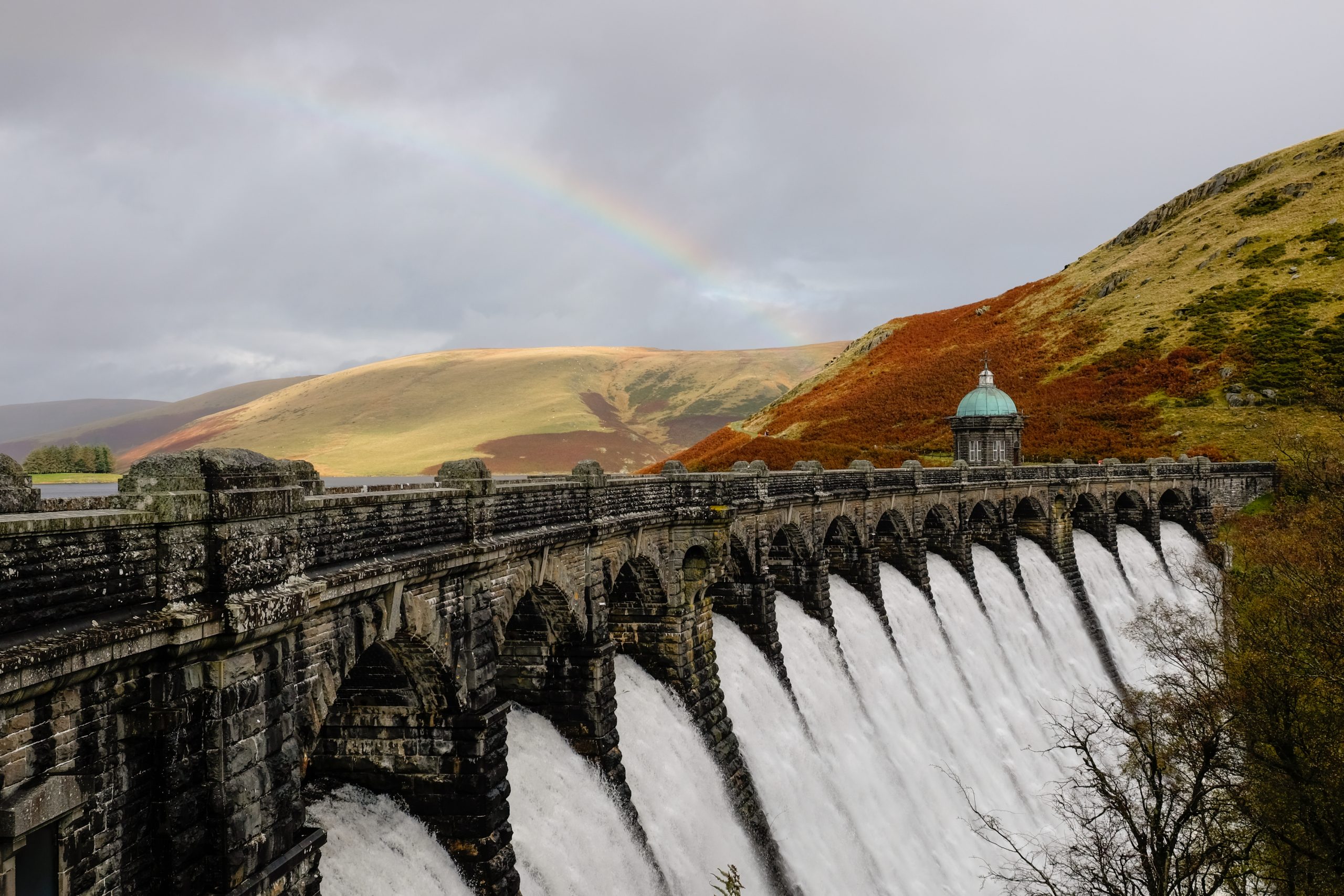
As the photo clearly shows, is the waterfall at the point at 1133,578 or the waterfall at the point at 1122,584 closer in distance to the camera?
the waterfall at the point at 1122,584

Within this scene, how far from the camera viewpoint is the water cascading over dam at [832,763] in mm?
15992

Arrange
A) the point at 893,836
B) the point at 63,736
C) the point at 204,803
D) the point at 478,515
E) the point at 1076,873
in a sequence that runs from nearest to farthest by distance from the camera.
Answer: the point at 63,736 < the point at 204,803 < the point at 478,515 < the point at 1076,873 < the point at 893,836

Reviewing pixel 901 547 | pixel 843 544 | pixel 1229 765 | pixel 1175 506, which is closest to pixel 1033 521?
pixel 901 547

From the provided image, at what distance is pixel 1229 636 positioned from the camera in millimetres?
38500

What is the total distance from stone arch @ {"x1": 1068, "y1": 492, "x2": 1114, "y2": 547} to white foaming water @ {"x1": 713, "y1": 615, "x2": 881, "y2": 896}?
38646mm

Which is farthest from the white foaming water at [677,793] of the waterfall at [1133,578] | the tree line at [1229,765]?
the waterfall at [1133,578]

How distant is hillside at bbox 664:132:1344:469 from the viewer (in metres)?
77.6

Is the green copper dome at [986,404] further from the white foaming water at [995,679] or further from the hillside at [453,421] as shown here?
the hillside at [453,421]

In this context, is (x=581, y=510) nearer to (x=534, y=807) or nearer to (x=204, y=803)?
(x=534, y=807)

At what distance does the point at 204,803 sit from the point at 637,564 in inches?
601

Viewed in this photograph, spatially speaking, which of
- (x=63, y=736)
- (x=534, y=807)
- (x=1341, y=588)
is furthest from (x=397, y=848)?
(x=1341, y=588)

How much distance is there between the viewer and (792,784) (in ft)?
79.7

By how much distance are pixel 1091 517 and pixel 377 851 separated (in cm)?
5804

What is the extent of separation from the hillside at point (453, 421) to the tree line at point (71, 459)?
9148 centimetres
